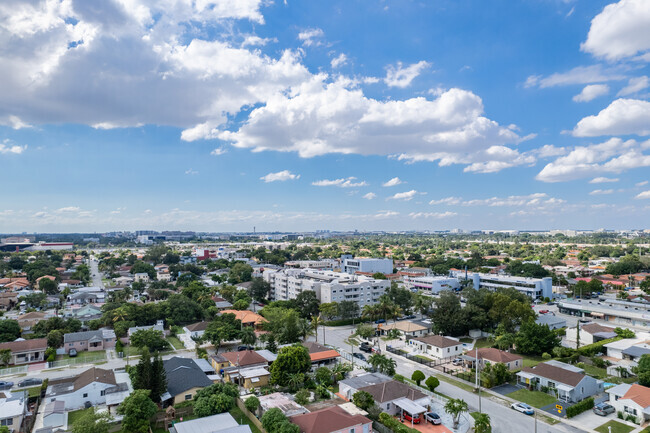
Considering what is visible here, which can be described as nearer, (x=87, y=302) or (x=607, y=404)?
(x=607, y=404)

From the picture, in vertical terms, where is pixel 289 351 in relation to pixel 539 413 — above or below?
above

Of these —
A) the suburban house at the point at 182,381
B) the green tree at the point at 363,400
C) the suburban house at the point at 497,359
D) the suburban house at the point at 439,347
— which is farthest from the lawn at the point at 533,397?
the suburban house at the point at 182,381

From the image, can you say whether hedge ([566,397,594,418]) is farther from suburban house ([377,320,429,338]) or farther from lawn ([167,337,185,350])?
lawn ([167,337,185,350])

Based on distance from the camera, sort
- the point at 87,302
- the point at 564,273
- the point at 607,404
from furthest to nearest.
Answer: the point at 564,273
the point at 87,302
the point at 607,404

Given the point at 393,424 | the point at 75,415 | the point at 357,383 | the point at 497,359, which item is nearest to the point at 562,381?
the point at 497,359

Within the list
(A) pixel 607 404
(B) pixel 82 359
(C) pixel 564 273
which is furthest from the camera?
(C) pixel 564 273

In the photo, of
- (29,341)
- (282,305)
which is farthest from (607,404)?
(29,341)

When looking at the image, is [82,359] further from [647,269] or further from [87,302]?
[647,269]

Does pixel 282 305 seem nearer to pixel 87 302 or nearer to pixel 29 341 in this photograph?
pixel 29 341
